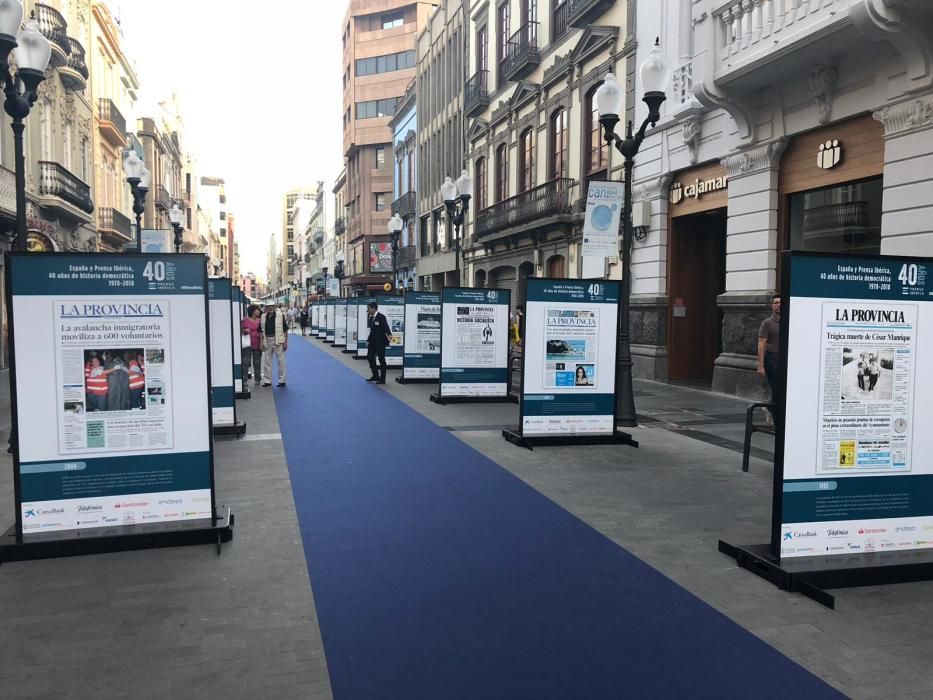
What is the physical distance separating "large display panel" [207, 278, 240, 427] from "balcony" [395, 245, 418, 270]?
3509 cm

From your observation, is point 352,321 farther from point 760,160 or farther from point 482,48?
point 760,160

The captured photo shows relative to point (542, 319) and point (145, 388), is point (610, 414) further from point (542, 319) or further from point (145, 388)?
point (145, 388)

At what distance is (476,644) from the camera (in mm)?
3783

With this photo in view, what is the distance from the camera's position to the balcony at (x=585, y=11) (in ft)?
64.1

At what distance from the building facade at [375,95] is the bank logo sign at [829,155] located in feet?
168

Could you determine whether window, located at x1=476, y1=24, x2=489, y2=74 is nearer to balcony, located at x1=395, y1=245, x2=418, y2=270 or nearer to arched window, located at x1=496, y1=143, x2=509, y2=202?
arched window, located at x1=496, y1=143, x2=509, y2=202

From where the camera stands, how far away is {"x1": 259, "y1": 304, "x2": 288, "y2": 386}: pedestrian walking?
1719cm

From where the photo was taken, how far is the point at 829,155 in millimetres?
12414

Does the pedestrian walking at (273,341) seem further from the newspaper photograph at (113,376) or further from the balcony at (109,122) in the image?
the balcony at (109,122)

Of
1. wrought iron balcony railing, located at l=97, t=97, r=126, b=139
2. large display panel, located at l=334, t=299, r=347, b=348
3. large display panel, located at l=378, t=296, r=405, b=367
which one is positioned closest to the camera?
large display panel, located at l=378, t=296, r=405, b=367

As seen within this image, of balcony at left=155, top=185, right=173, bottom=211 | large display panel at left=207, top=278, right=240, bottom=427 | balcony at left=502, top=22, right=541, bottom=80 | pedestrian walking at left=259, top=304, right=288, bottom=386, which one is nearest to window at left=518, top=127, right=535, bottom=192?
balcony at left=502, top=22, right=541, bottom=80

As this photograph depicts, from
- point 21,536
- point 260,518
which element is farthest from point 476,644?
point 21,536

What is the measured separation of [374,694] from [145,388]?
291cm

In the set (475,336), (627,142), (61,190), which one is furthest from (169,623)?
(61,190)
